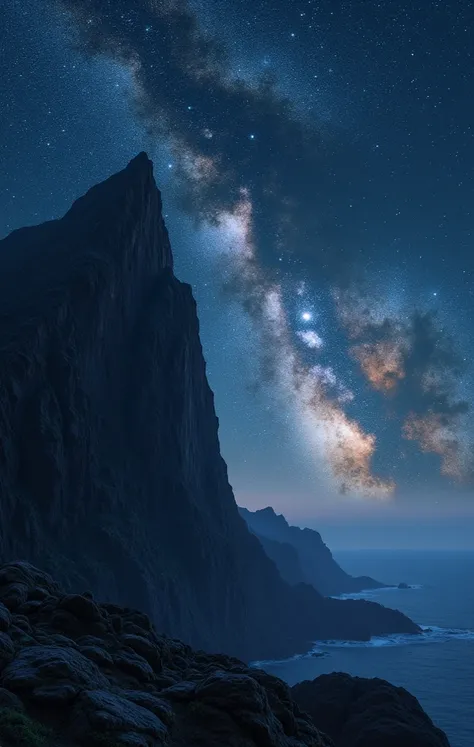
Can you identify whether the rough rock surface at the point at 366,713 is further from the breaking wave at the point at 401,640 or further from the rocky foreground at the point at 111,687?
the breaking wave at the point at 401,640

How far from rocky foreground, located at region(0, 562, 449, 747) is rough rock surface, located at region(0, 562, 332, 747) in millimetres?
35

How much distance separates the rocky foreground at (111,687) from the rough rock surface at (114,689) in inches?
1.4

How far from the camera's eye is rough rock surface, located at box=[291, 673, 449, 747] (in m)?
33.1

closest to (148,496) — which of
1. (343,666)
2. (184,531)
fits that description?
(184,531)

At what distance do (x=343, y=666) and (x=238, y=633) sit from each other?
74.2 feet

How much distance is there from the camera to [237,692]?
18.1m

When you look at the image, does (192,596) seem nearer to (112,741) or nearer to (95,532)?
(95,532)

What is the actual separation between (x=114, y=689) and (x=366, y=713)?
90.2ft

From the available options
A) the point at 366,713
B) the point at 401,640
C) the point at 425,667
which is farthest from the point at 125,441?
the point at 401,640

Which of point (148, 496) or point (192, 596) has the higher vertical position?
point (148, 496)

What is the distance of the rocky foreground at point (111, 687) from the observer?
1355 cm

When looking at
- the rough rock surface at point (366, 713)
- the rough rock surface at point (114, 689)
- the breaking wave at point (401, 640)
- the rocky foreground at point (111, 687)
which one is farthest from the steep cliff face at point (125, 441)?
the rough rock surface at point (114, 689)

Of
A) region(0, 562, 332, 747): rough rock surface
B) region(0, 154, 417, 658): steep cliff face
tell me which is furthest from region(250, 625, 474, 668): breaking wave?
region(0, 562, 332, 747): rough rock surface

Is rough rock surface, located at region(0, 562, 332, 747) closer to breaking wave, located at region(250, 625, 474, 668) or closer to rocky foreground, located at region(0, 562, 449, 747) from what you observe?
rocky foreground, located at region(0, 562, 449, 747)
